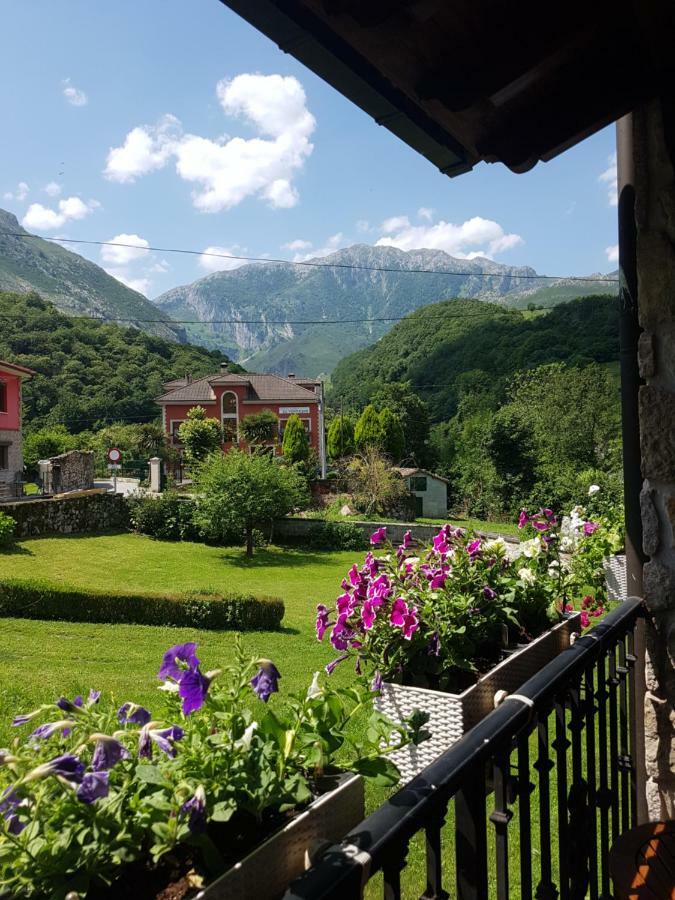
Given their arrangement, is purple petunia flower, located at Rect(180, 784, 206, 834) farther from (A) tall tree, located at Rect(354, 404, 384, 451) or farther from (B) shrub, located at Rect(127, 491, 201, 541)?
(A) tall tree, located at Rect(354, 404, 384, 451)

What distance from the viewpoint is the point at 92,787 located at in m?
0.83

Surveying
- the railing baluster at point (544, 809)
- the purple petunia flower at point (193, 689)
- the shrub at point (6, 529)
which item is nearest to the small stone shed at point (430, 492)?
the shrub at point (6, 529)

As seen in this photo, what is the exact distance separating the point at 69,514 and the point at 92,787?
18.7m

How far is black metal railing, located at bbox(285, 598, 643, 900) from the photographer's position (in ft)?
2.37

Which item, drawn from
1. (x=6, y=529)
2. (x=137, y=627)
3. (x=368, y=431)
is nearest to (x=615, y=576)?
(x=137, y=627)

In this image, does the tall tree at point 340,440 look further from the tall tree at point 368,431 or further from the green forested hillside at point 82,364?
the green forested hillside at point 82,364

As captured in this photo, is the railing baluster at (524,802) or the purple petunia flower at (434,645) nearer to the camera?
the railing baluster at (524,802)

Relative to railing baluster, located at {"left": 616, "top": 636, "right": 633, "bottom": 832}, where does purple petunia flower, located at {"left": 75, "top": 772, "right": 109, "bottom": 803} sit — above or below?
above

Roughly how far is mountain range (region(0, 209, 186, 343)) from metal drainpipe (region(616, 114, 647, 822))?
371 feet

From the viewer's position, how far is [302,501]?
19.9m

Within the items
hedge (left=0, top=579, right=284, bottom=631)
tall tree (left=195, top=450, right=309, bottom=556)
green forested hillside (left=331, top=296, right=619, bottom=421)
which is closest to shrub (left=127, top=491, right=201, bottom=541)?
tall tree (left=195, top=450, right=309, bottom=556)

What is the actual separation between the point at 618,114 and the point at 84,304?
125783 mm

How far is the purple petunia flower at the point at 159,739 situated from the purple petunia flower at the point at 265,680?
158mm

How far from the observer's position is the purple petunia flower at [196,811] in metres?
0.87
